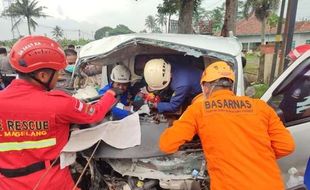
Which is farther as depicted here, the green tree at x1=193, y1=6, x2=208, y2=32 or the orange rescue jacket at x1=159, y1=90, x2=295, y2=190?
the green tree at x1=193, y1=6, x2=208, y2=32

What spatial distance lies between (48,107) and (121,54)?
7.14 ft

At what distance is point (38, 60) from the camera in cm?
242

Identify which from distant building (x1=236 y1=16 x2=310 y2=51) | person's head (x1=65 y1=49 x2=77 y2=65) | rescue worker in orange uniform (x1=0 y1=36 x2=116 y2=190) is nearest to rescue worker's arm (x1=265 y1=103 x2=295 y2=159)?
rescue worker in orange uniform (x1=0 y1=36 x2=116 y2=190)

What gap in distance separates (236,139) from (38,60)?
4.68 ft

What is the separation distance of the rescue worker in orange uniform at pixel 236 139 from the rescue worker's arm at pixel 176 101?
1.38m

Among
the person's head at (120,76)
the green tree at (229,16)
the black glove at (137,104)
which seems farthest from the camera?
the green tree at (229,16)

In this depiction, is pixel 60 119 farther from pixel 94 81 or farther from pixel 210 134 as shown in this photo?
pixel 94 81

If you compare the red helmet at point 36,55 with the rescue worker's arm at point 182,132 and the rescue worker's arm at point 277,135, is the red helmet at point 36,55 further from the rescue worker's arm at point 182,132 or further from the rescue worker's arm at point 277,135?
the rescue worker's arm at point 277,135

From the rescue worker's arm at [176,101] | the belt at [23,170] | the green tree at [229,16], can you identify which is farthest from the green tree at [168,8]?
the belt at [23,170]

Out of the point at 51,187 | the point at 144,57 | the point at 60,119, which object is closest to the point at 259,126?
the point at 60,119

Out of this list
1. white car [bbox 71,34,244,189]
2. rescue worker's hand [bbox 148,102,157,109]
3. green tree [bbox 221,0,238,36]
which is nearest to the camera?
white car [bbox 71,34,244,189]

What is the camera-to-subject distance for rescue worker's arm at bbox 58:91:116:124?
7.95 feet

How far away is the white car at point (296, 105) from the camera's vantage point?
3.08 m

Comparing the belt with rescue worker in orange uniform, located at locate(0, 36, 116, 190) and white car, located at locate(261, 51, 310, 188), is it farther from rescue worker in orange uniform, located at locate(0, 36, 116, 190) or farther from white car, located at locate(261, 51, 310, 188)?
white car, located at locate(261, 51, 310, 188)
